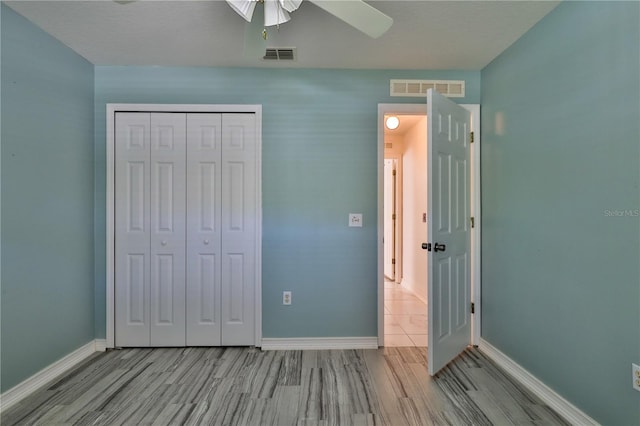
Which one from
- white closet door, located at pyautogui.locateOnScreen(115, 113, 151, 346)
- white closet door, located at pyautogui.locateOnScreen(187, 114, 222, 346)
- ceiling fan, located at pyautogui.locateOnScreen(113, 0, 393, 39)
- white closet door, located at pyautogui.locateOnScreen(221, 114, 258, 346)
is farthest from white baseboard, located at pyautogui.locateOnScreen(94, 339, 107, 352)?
ceiling fan, located at pyautogui.locateOnScreen(113, 0, 393, 39)

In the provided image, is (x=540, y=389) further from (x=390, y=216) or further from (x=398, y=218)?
(x=390, y=216)

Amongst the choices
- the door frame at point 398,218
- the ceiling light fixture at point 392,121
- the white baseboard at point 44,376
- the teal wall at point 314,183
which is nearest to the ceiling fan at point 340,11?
the teal wall at point 314,183

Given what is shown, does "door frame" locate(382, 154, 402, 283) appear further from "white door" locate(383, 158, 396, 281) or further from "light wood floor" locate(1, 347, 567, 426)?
"light wood floor" locate(1, 347, 567, 426)

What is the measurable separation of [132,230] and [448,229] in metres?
2.61

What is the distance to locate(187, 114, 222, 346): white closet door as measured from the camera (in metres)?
2.50

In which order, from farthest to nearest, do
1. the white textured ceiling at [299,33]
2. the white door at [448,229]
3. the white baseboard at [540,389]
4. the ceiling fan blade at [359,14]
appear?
the white door at [448,229] < the white textured ceiling at [299,33] < the white baseboard at [540,389] < the ceiling fan blade at [359,14]

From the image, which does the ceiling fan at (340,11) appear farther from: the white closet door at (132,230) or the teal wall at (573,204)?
the white closet door at (132,230)

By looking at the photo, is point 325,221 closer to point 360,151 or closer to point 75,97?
point 360,151

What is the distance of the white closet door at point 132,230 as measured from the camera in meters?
2.49

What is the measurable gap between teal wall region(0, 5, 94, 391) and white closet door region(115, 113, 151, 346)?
0.22 m

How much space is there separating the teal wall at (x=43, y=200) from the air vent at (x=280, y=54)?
1516 mm

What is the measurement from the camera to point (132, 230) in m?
2.50

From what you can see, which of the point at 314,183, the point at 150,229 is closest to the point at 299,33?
the point at 314,183

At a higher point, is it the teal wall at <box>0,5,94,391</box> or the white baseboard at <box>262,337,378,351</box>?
the teal wall at <box>0,5,94,391</box>
